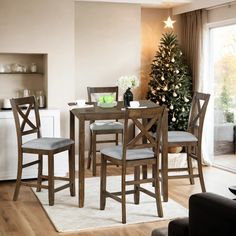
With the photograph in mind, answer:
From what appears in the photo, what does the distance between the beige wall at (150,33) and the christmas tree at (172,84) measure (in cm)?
58

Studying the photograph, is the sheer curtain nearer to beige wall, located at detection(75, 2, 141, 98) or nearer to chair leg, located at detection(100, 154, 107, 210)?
beige wall, located at detection(75, 2, 141, 98)

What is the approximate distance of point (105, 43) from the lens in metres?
7.49

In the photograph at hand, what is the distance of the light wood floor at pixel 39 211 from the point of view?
4.31 m

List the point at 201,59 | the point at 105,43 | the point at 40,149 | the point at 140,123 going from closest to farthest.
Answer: the point at 140,123 < the point at 40,149 < the point at 201,59 < the point at 105,43

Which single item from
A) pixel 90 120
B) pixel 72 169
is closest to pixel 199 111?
pixel 90 120

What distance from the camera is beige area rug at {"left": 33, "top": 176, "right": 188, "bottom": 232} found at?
453 centimetres

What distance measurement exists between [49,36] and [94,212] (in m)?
2.57

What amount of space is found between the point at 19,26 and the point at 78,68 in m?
1.44

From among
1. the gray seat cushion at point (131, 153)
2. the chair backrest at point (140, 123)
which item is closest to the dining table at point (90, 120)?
the gray seat cushion at point (131, 153)

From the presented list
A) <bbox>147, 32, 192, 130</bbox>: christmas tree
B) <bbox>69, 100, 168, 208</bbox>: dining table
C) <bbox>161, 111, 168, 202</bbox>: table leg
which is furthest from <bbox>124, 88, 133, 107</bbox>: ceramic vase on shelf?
<bbox>147, 32, 192, 130</bbox>: christmas tree

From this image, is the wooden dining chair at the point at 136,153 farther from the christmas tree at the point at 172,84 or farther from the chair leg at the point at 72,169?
the christmas tree at the point at 172,84

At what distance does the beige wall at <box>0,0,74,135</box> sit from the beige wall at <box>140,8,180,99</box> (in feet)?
5.66

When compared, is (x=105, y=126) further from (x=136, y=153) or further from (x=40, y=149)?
(x=136, y=153)

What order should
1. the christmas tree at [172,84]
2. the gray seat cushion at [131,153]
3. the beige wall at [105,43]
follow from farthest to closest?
the beige wall at [105,43] → the christmas tree at [172,84] → the gray seat cushion at [131,153]
